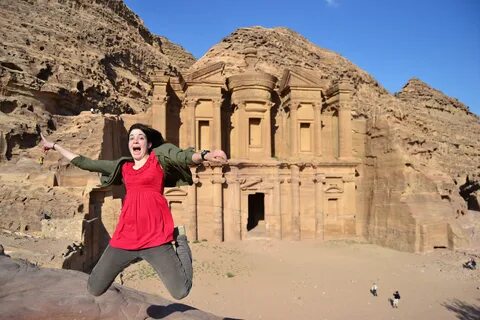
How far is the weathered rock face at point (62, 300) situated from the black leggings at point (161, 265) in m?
1.16

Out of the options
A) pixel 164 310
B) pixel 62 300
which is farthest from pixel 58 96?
pixel 164 310

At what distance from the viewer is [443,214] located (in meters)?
19.3

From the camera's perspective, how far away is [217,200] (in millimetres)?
20703

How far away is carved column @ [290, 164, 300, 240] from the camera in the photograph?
21.8 metres

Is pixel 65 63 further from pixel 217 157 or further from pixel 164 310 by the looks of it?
pixel 217 157

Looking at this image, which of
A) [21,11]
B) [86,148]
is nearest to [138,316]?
[86,148]

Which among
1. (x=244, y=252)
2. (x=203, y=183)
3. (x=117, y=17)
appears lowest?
(x=244, y=252)

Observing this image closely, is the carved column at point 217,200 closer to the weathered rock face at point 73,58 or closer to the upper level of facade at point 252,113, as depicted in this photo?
the upper level of facade at point 252,113

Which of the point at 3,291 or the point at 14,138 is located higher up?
the point at 14,138

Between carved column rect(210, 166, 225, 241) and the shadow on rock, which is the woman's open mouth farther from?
carved column rect(210, 166, 225, 241)

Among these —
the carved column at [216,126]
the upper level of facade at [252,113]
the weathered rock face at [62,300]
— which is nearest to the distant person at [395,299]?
the weathered rock face at [62,300]

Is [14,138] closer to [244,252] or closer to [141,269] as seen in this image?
[141,269]

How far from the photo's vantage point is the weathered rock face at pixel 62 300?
430 centimetres

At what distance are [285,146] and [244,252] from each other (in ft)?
29.7
